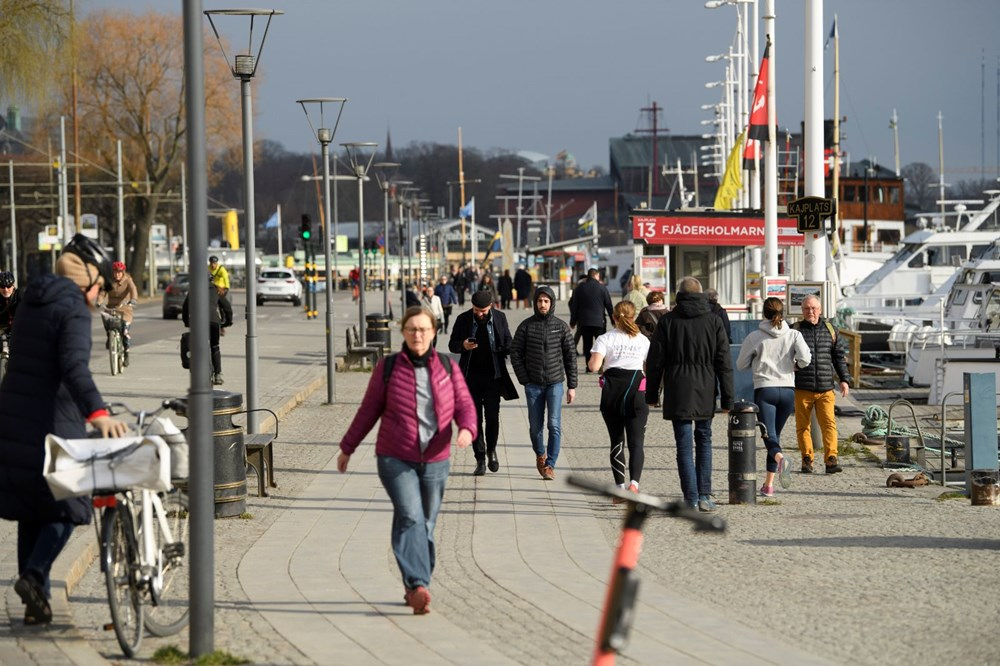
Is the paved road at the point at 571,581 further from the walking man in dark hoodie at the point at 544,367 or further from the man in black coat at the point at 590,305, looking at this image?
the man in black coat at the point at 590,305

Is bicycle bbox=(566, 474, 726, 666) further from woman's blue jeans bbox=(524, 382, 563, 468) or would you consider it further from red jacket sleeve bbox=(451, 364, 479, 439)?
woman's blue jeans bbox=(524, 382, 563, 468)

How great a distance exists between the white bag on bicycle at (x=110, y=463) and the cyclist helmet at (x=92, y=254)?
0.97 metres

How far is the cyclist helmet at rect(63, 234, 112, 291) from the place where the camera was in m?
7.78

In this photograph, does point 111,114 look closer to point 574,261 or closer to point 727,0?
point 574,261

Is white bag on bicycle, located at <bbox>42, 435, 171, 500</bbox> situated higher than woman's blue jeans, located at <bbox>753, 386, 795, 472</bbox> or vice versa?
white bag on bicycle, located at <bbox>42, 435, 171, 500</bbox>

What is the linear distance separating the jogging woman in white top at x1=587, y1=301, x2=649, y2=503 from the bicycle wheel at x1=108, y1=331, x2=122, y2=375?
588 inches

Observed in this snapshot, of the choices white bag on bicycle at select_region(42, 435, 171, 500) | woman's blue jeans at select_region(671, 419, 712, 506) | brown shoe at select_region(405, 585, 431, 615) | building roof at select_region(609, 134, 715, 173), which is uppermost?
building roof at select_region(609, 134, 715, 173)

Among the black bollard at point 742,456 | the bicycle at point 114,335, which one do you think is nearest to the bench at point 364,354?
the bicycle at point 114,335

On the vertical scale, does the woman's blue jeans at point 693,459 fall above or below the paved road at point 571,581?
above

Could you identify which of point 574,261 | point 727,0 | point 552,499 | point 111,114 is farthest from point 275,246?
point 552,499

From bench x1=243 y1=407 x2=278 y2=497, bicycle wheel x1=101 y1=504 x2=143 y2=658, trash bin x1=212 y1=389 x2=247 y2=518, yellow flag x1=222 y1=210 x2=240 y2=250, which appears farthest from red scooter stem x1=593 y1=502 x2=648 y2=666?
yellow flag x1=222 y1=210 x2=240 y2=250

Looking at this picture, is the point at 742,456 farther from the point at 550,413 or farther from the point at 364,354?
the point at 364,354

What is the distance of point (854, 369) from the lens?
2627 centimetres

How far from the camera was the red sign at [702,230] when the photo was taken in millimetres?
30734
